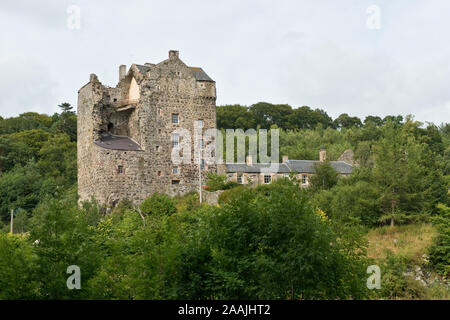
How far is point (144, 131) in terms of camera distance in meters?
45.3

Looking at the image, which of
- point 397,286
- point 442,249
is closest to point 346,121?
point 442,249

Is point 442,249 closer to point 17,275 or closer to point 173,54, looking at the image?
point 17,275

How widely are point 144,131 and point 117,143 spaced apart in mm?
2497

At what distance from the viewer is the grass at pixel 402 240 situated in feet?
102

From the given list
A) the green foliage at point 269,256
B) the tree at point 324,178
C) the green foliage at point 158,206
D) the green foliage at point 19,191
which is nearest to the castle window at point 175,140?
the green foliage at point 158,206

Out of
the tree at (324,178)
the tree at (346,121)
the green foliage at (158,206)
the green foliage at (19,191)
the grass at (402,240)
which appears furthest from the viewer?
the tree at (346,121)

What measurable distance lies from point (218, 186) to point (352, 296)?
2768 centimetres

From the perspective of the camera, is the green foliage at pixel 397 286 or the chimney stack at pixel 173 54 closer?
the green foliage at pixel 397 286

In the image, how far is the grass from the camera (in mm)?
31109

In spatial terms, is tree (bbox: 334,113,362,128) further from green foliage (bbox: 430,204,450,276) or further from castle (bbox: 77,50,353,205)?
green foliage (bbox: 430,204,450,276)

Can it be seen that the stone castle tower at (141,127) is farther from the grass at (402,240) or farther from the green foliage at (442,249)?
the green foliage at (442,249)

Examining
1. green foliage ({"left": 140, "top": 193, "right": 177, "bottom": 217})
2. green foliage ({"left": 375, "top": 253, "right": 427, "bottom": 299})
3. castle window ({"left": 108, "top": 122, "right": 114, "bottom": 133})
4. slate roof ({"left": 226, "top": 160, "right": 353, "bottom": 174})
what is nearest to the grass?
green foliage ({"left": 375, "top": 253, "right": 427, "bottom": 299})

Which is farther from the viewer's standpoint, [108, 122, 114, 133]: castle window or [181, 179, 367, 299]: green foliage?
[108, 122, 114, 133]: castle window
